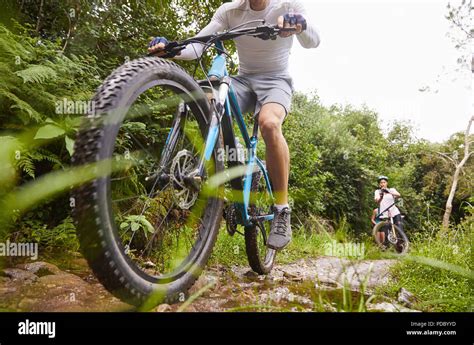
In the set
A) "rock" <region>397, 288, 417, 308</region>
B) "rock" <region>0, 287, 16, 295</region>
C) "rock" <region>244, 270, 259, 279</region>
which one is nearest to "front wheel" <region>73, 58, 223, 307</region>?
"rock" <region>0, 287, 16, 295</region>

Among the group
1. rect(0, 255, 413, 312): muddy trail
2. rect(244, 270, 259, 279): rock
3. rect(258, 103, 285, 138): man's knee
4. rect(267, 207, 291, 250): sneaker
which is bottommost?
rect(244, 270, 259, 279): rock

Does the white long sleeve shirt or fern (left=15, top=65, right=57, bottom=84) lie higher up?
the white long sleeve shirt

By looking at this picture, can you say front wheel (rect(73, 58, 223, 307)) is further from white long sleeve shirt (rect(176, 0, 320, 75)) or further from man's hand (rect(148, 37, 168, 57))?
white long sleeve shirt (rect(176, 0, 320, 75))

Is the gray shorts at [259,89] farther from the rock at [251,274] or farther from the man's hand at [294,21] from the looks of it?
the rock at [251,274]

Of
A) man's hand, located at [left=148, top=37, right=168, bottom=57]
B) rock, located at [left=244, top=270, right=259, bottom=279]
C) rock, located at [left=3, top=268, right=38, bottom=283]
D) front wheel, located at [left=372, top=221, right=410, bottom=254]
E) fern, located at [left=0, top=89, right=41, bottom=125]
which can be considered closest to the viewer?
man's hand, located at [left=148, top=37, right=168, bottom=57]

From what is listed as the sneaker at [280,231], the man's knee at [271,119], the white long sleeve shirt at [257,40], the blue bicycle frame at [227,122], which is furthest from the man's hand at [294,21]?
the sneaker at [280,231]

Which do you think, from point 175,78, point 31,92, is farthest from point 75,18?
point 175,78

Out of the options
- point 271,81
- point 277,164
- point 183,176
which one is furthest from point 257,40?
point 183,176

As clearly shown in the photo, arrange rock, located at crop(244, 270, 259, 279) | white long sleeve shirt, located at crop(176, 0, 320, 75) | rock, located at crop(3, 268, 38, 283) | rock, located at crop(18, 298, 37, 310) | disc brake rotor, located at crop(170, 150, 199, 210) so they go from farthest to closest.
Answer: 1. rock, located at crop(244, 270, 259, 279)
2. white long sleeve shirt, located at crop(176, 0, 320, 75)
3. rock, located at crop(3, 268, 38, 283)
4. rock, located at crop(18, 298, 37, 310)
5. disc brake rotor, located at crop(170, 150, 199, 210)

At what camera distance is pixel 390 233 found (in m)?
8.23

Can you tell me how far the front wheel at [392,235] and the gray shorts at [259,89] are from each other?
670 centimetres

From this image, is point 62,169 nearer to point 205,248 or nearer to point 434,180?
point 205,248

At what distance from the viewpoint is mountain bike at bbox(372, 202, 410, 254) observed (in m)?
8.08
